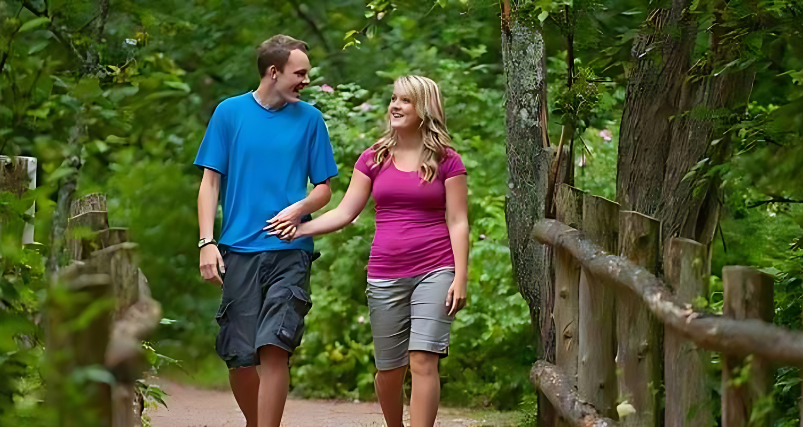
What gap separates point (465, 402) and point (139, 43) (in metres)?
3.45

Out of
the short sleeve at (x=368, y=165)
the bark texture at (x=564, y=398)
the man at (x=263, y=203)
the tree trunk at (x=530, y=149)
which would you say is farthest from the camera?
the tree trunk at (x=530, y=149)

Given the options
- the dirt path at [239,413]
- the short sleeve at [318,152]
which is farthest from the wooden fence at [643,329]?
the dirt path at [239,413]

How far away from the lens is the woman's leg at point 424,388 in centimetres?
416

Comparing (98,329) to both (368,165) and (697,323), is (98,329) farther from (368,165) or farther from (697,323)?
(368,165)

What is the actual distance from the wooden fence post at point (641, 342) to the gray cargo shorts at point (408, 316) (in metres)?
0.97

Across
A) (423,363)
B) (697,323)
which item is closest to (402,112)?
(423,363)

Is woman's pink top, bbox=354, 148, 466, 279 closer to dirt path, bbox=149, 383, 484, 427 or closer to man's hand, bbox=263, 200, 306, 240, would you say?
man's hand, bbox=263, 200, 306, 240

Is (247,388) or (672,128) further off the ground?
(672,128)

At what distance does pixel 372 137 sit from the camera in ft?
25.1

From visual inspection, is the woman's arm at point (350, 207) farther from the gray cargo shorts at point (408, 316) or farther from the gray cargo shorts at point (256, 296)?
the gray cargo shorts at point (408, 316)

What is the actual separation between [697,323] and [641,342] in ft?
2.53

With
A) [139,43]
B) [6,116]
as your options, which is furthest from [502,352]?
[6,116]

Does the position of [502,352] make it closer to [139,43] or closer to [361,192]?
[361,192]

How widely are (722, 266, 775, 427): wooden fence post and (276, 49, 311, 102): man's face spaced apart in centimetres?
240
